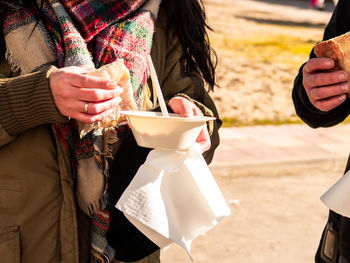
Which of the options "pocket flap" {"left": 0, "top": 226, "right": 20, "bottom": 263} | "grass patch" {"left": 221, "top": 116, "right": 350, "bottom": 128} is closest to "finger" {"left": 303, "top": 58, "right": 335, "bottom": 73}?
"pocket flap" {"left": 0, "top": 226, "right": 20, "bottom": 263}

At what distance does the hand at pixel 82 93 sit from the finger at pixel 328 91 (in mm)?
597

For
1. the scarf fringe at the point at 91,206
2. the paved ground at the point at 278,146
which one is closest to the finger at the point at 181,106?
the scarf fringe at the point at 91,206

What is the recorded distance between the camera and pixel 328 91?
1.56m

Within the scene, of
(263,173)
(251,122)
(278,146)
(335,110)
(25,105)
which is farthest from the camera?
(251,122)

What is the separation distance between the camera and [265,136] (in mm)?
6402

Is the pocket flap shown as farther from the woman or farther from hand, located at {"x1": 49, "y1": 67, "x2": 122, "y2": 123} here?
hand, located at {"x1": 49, "y1": 67, "x2": 122, "y2": 123}

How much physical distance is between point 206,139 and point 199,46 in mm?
436

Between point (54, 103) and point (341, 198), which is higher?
point (54, 103)

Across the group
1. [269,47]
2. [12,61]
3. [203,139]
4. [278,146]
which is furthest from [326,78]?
[269,47]

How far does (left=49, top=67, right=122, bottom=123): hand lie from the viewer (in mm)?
1360

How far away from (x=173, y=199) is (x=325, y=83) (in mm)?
564

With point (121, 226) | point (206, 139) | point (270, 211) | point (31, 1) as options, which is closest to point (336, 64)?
point (206, 139)

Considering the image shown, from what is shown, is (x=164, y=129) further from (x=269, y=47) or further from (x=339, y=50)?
(x=269, y=47)

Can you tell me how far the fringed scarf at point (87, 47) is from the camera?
5.00 feet
